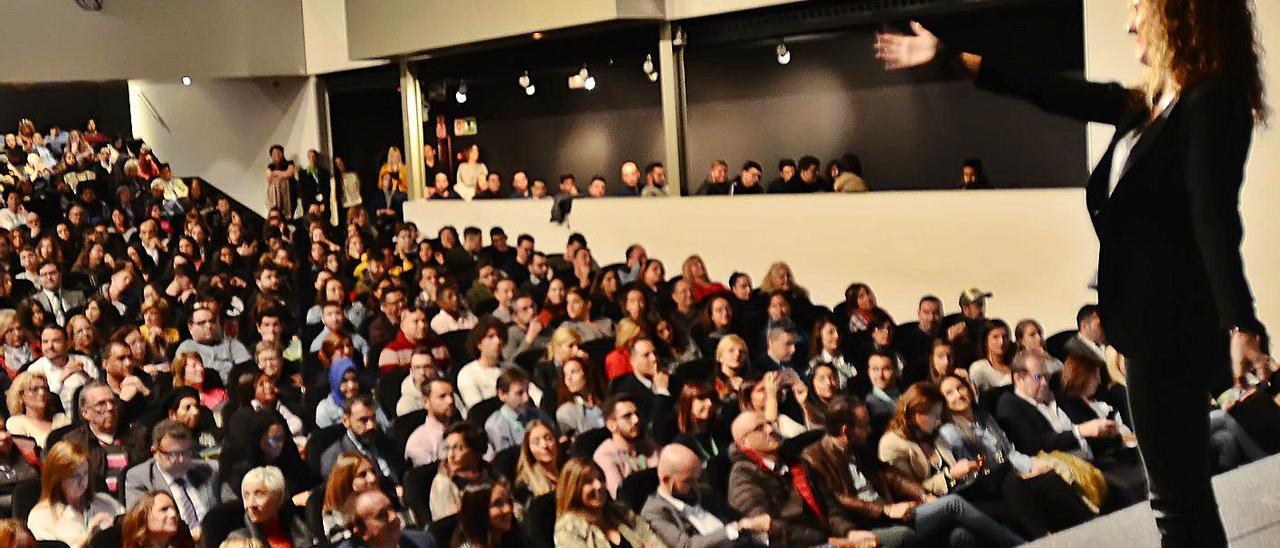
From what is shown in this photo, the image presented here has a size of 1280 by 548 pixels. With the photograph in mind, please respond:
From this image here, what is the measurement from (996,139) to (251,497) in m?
7.62

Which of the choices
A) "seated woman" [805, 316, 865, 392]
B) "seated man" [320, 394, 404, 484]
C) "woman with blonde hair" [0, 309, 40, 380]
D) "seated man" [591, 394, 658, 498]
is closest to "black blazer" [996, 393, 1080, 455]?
"seated woman" [805, 316, 865, 392]

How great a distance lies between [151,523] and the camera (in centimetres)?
438

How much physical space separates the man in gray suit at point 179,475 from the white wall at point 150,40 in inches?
405

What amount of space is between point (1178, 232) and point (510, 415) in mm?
4096

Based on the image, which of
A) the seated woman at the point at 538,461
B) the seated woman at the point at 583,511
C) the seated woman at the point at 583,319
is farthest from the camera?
Result: the seated woman at the point at 583,319

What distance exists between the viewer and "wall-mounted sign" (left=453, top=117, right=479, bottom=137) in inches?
617

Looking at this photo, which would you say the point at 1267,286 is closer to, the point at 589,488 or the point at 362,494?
the point at 589,488

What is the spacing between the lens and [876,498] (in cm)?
509

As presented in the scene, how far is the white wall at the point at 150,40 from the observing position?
14.2 m

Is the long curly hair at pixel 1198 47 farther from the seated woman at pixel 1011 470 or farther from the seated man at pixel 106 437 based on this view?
the seated man at pixel 106 437

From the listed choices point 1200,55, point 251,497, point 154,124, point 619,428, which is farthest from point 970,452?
point 154,124

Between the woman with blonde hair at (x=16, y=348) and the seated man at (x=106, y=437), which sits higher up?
the woman with blonde hair at (x=16, y=348)

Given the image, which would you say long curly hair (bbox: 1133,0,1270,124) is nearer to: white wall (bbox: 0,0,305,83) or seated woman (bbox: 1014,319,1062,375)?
seated woman (bbox: 1014,319,1062,375)

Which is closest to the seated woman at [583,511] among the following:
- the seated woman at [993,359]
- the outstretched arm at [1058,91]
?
the seated woman at [993,359]
